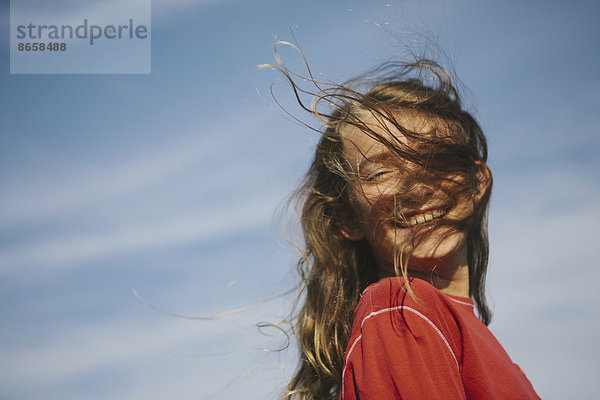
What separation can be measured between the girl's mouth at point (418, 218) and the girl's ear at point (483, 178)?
1.48 ft

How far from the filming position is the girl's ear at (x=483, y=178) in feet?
9.20

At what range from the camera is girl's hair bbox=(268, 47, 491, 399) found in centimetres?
255

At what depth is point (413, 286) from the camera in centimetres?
200

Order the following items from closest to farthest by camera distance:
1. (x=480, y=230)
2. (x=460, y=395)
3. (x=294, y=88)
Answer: (x=460, y=395) < (x=294, y=88) < (x=480, y=230)

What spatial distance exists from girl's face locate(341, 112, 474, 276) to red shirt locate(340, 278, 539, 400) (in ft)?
1.37

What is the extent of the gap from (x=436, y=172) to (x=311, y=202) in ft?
3.12

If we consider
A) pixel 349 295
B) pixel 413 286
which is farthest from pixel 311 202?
pixel 413 286

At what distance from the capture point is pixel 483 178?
2859 mm

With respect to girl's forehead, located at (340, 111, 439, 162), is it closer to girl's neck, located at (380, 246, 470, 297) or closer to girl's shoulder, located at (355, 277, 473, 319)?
girl's neck, located at (380, 246, 470, 297)

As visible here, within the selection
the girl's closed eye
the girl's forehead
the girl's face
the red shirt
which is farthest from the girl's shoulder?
the girl's forehead

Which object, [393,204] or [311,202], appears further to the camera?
[311,202]

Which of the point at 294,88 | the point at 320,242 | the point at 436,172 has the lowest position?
the point at 320,242

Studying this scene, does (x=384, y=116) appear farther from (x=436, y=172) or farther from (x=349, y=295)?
(x=349, y=295)

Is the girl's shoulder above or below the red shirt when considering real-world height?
above
